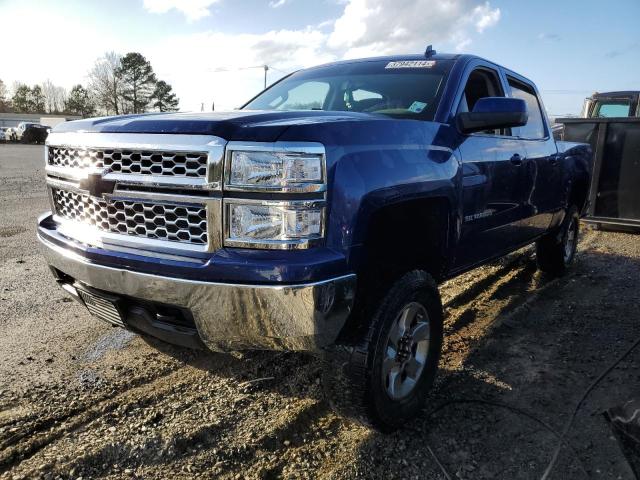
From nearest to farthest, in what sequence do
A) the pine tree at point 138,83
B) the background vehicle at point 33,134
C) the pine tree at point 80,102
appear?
the background vehicle at point 33,134, the pine tree at point 138,83, the pine tree at point 80,102

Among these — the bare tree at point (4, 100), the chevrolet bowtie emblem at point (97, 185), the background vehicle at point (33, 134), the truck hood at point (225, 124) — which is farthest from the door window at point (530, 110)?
the bare tree at point (4, 100)

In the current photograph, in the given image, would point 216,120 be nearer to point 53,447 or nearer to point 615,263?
point 53,447

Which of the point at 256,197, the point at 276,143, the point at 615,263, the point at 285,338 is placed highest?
the point at 276,143

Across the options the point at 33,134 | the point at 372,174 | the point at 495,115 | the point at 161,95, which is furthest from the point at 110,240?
the point at 161,95

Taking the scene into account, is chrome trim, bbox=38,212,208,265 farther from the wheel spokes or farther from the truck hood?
the wheel spokes

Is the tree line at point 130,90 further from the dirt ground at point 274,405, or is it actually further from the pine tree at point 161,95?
the dirt ground at point 274,405

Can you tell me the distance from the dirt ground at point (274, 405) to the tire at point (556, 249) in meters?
1.21

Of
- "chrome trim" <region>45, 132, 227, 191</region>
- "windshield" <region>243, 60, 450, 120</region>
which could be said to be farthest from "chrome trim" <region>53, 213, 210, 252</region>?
"windshield" <region>243, 60, 450, 120</region>

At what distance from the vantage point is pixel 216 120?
2107 mm

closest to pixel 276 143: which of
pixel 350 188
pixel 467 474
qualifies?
pixel 350 188

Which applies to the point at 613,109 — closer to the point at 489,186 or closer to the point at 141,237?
the point at 489,186

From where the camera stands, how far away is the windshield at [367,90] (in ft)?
10.4

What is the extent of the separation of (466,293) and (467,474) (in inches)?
109

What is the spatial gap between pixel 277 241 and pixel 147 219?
62 centimetres
